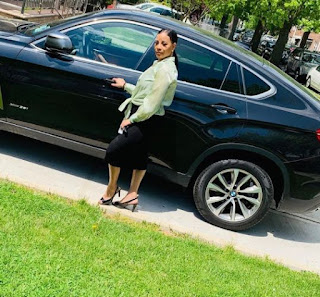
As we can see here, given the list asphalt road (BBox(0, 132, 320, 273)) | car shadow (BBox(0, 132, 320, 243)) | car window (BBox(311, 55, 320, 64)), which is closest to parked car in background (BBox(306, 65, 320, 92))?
car window (BBox(311, 55, 320, 64))

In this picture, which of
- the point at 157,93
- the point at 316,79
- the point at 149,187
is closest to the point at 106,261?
the point at 157,93

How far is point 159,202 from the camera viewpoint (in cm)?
488

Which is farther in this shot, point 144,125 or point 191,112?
point 191,112

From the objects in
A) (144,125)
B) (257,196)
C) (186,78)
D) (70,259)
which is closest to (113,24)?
(186,78)

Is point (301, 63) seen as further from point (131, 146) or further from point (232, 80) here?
point (131, 146)

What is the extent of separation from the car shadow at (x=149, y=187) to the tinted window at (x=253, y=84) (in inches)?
54.6

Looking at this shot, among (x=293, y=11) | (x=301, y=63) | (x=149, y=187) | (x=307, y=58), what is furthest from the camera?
(x=307, y=58)

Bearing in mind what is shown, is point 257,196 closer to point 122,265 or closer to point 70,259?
point 122,265

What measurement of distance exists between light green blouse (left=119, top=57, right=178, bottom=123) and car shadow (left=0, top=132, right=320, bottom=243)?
1177 mm

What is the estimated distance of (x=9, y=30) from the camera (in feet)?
→ 17.0

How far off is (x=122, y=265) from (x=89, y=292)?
0.44m

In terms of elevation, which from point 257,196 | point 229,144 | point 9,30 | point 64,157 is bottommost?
point 64,157

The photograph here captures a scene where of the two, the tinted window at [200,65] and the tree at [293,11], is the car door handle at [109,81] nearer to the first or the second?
the tinted window at [200,65]

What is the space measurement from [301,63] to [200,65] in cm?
2077
